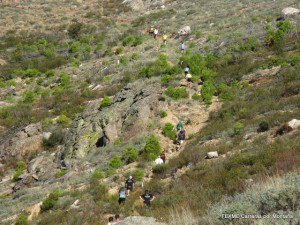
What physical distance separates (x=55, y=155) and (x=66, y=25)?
3328 centimetres

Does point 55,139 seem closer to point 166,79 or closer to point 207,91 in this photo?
point 166,79

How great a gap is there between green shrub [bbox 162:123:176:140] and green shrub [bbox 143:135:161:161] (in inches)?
55.6

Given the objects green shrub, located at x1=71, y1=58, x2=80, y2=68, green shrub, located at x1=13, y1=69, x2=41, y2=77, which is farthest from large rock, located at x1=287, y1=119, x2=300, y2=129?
green shrub, located at x1=13, y1=69, x2=41, y2=77

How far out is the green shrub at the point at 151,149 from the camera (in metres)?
17.0

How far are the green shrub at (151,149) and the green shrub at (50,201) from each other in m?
4.35

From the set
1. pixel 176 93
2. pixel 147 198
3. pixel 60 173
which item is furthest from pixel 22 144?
pixel 147 198

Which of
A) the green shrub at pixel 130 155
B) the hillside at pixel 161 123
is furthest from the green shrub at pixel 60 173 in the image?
the green shrub at pixel 130 155

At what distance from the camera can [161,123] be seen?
2011 cm

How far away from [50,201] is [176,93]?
10.7 m

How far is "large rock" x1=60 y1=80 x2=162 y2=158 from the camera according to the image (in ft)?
65.6

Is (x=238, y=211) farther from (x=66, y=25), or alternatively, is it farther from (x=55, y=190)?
(x=66, y=25)

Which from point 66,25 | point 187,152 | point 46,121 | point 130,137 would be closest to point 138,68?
point 46,121

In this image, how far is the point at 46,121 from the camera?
80.8 ft

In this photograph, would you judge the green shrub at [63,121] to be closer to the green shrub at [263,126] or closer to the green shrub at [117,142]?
the green shrub at [117,142]
